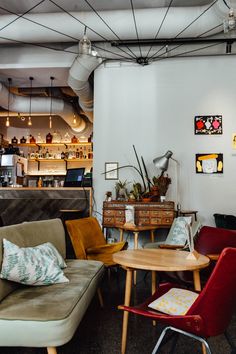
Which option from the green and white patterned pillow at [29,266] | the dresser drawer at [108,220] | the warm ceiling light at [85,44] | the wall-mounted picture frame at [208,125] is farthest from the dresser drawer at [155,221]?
the warm ceiling light at [85,44]

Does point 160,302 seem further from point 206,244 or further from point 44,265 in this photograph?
point 206,244

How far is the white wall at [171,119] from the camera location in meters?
5.11

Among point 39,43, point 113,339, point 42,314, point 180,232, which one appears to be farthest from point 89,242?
point 39,43

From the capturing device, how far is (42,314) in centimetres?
168

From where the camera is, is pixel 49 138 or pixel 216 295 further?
pixel 49 138

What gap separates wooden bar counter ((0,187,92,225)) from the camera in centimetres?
521

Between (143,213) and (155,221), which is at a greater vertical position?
(143,213)

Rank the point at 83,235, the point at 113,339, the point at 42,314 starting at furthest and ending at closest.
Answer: the point at 83,235 < the point at 113,339 < the point at 42,314

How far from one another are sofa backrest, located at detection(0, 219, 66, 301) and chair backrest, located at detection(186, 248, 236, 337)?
1246 mm

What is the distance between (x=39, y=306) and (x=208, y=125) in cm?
428

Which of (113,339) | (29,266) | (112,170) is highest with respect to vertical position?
(112,170)

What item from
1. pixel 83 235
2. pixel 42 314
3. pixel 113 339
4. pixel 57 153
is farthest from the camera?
pixel 57 153

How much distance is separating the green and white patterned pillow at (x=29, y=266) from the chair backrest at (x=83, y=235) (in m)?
0.72

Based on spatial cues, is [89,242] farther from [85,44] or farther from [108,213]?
[85,44]
